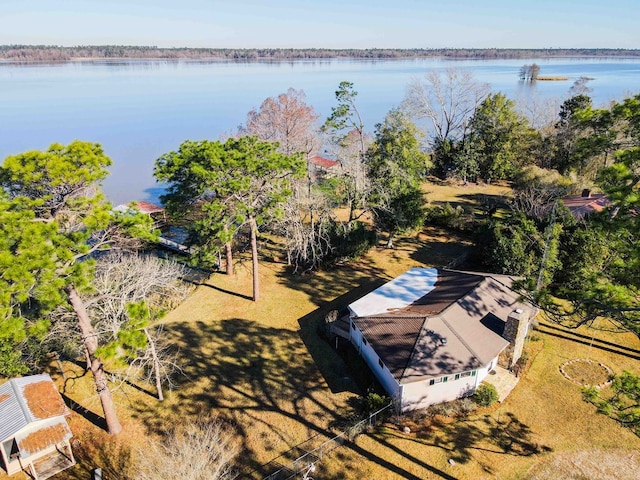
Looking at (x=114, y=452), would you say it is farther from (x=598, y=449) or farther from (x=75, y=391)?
(x=598, y=449)

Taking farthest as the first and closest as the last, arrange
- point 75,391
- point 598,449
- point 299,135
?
point 299,135 → point 75,391 → point 598,449

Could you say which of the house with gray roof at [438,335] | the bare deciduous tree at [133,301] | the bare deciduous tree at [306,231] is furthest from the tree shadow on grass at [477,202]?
the bare deciduous tree at [133,301]

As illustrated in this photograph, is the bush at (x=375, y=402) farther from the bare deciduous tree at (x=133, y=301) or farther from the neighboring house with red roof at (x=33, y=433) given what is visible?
the neighboring house with red roof at (x=33, y=433)

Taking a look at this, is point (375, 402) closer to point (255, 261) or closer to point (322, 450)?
point (322, 450)

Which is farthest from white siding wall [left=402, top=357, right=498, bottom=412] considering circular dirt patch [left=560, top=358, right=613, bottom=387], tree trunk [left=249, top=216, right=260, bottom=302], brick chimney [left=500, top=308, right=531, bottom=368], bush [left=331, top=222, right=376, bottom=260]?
bush [left=331, top=222, right=376, bottom=260]

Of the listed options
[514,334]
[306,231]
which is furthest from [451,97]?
[514,334]

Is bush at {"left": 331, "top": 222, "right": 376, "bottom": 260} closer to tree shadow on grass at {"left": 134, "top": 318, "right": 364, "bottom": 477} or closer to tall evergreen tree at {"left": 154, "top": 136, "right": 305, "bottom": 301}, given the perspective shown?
tall evergreen tree at {"left": 154, "top": 136, "right": 305, "bottom": 301}

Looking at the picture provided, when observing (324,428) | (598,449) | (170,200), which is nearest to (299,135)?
(170,200)

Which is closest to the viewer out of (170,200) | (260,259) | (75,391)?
(75,391)
